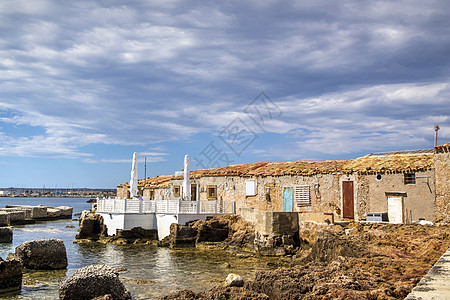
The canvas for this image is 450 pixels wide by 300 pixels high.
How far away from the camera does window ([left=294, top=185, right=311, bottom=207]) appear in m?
24.9

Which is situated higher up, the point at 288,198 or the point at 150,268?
the point at 288,198

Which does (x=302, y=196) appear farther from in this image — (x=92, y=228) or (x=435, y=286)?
(x=435, y=286)

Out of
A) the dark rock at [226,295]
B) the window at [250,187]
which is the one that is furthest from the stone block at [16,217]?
the dark rock at [226,295]

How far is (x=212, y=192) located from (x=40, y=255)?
15.0 m

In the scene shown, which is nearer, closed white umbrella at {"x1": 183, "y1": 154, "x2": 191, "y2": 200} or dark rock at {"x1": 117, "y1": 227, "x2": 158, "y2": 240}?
dark rock at {"x1": 117, "y1": 227, "x2": 158, "y2": 240}

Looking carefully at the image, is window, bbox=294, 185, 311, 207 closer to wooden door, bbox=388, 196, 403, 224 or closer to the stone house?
the stone house

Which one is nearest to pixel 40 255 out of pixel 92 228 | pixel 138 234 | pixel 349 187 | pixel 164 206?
pixel 138 234

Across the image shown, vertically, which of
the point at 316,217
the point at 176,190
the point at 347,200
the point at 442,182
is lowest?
the point at 316,217

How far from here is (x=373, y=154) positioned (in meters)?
28.7

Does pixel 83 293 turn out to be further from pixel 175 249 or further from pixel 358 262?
pixel 175 249

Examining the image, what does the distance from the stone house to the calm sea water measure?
6085 mm

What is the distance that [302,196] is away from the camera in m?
25.2

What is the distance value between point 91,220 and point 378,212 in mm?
19191

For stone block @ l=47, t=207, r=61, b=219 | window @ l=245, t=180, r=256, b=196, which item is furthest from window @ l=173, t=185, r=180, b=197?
stone block @ l=47, t=207, r=61, b=219
